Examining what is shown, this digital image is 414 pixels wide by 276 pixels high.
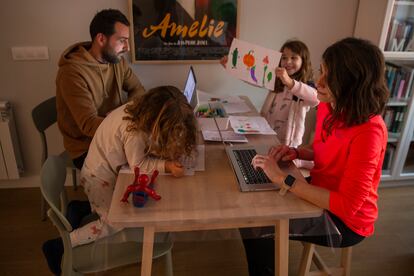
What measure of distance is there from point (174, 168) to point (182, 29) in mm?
1231

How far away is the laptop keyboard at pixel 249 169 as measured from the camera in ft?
4.54

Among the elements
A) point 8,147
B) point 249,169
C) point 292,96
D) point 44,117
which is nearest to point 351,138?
point 249,169

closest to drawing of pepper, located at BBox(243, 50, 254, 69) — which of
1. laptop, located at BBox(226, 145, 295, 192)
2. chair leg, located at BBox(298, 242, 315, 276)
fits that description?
laptop, located at BBox(226, 145, 295, 192)

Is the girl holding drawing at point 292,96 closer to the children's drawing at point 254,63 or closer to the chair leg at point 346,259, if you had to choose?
the children's drawing at point 254,63

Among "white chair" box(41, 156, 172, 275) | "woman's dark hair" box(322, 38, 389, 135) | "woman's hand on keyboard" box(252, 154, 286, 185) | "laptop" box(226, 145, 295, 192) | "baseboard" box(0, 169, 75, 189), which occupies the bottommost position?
"baseboard" box(0, 169, 75, 189)

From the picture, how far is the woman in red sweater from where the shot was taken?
1241 mm

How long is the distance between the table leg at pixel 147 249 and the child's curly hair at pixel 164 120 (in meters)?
0.32

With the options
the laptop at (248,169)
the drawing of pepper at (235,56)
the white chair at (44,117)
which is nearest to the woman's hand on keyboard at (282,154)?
the laptop at (248,169)

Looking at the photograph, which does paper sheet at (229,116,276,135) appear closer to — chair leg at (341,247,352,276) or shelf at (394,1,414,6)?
chair leg at (341,247,352,276)

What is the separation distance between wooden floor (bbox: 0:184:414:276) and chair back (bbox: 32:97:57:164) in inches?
19.4

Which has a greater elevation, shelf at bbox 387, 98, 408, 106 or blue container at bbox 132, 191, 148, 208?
blue container at bbox 132, 191, 148, 208

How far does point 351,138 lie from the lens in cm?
130

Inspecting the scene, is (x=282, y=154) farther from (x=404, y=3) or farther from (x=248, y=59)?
(x=404, y=3)

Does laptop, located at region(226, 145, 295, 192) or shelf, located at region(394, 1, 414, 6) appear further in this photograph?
shelf, located at region(394, 1, 414, 6)
